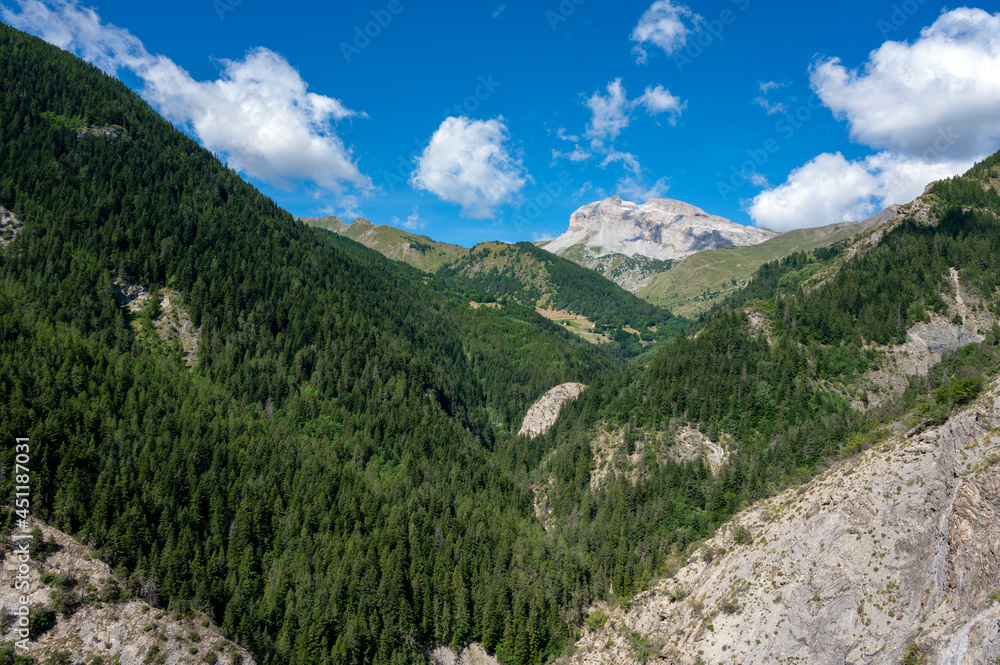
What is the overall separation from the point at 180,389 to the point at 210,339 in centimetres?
2486

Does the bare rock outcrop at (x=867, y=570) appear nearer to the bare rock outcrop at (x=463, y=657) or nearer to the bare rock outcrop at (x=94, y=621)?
the bare rock outcrop at (x=463, y=657)

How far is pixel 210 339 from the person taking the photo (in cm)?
14075

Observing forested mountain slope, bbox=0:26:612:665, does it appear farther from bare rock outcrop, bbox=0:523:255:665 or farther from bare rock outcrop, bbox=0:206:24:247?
bare rock outcrop, bbox=0:523:255:665

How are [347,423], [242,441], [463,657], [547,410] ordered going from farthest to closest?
[547,410] < [347,423] < [242,441] < [463,657]

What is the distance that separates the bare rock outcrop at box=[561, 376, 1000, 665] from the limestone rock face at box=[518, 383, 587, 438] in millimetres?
101626

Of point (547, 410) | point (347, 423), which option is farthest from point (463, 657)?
point (547, 410)

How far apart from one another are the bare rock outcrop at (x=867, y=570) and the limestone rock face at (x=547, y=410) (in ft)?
333

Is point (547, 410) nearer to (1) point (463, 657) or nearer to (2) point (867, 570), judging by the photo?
(1) point (463, 657)

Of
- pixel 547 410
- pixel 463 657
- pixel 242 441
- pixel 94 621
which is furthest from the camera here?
pixel 547 410

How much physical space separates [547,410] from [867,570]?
129 meters

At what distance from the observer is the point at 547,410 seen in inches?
6949

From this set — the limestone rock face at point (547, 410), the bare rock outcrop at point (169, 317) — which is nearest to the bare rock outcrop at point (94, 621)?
the bare rock outcrop at point (169, 317)

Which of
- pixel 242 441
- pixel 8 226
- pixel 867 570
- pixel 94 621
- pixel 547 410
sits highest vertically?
pixel 8 226

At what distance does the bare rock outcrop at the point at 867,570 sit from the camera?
39.2m
